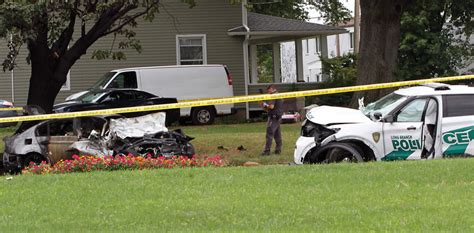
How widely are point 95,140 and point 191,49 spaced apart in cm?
1446

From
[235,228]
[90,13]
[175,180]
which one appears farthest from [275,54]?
[235,228]

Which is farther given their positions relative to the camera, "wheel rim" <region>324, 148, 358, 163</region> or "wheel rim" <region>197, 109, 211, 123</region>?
"wheel rim" <region>197, 109, 211, 123</region>

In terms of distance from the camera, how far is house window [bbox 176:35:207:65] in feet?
87.6

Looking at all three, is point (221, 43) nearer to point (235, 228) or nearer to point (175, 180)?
point (175, 180)

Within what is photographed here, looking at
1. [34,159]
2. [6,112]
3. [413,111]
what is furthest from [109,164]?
[6,112]

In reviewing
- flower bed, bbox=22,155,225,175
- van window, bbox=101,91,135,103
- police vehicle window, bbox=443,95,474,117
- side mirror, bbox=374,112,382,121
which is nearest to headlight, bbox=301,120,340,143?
side mirror, bbox=374,112,382,121

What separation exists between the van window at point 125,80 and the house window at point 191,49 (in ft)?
12.6

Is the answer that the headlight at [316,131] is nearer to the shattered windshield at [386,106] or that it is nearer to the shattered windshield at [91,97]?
the shattered windshield at [386,106]

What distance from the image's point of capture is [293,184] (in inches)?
343

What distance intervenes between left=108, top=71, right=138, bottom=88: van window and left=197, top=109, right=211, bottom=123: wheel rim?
243 centimetres

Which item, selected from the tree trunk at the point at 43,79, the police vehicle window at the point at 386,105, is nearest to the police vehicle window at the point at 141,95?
the tree trunk at the point at 43,79

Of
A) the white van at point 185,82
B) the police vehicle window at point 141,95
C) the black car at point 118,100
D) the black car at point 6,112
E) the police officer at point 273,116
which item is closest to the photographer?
the police officer at point 273,116

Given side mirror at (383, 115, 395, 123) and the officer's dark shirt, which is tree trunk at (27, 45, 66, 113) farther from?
side mirror at (383, 115, 395, 123)

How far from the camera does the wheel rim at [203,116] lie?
78.0 ft
